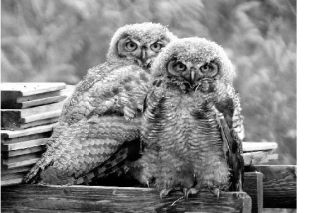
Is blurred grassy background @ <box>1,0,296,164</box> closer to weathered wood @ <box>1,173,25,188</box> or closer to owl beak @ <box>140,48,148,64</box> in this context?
owl beak @ <box>140,48,148,64</box>

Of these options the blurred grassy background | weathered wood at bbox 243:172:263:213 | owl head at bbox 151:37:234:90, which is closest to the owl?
owl head at bbox 151:37:234:90

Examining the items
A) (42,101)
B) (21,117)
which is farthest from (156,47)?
(21,117)

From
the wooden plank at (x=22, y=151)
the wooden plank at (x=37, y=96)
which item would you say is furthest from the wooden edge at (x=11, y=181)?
the wooden plank at (x=37, y=96)

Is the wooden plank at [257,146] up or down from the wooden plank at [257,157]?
up

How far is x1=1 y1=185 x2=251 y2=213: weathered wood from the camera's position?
289 centimetres

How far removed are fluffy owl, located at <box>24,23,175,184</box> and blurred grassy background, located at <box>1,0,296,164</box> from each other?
0.41 metres

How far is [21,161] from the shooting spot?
3.21m

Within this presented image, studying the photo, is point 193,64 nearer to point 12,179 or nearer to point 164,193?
point 164,193

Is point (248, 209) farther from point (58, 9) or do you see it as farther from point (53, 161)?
point (58, 9)

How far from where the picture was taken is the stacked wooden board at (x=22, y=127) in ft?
10.3

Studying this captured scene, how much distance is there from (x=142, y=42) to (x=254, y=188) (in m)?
0.88

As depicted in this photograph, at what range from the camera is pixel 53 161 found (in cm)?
323

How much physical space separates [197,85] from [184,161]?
1.08 ft

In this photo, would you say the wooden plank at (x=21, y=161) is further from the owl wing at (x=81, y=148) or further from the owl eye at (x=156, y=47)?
the owl eye at (x=156, y=47)
